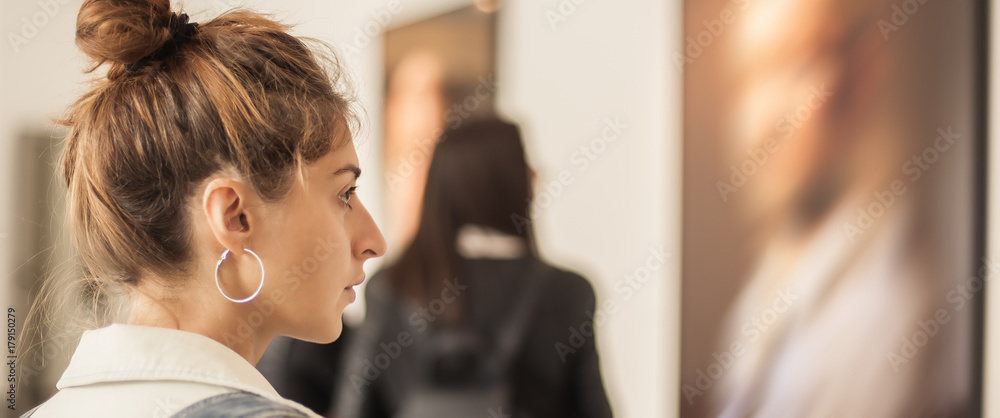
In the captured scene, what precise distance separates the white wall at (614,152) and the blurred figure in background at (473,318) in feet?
0.20

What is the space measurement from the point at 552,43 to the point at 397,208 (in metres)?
0.60

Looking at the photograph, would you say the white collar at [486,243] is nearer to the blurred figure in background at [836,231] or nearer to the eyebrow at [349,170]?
the blurred figure in background at [836,231]

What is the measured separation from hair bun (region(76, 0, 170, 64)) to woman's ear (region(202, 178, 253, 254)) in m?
0.16

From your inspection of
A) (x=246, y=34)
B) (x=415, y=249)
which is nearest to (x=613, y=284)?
(x=415, y=249)

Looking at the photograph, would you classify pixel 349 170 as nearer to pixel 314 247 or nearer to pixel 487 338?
pixel 314 247

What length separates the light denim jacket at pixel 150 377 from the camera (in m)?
0.55

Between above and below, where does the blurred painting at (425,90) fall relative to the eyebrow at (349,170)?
below

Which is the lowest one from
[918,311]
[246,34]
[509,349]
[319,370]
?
[319,370]

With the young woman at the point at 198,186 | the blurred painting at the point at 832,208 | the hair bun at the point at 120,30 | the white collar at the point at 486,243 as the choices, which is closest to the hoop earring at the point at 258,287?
the young woman at the point at 198,186

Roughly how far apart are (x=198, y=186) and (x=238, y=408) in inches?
9.4

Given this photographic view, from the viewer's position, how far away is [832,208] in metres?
1.17

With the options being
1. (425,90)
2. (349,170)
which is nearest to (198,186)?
(349,170)

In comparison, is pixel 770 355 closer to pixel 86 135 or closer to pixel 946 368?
pixel 946 368

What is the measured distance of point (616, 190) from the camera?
4.78 feet
